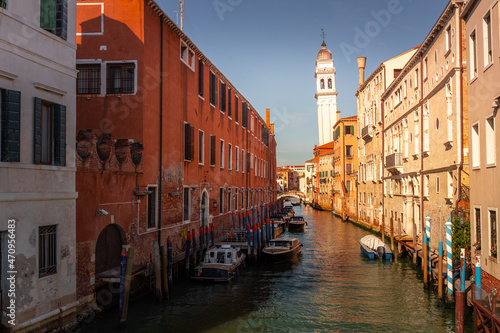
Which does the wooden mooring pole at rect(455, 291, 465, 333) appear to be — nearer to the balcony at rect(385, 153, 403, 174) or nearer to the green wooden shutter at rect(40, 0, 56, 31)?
the green wooden shutter at rect(40, 0, 56, 31)

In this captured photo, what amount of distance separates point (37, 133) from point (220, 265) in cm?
908

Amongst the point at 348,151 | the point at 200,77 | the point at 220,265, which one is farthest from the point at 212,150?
the point at 348,151

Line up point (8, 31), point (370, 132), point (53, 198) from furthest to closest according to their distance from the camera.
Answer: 1. point (370, 132)
2. point (53, 198)
3. point (8, 31)

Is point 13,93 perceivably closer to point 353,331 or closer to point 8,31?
point 8,31

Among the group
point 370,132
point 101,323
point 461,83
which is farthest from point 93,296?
point 370,132

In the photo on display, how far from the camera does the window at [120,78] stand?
14.0 m

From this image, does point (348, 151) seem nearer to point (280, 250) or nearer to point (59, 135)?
point (280, 250)

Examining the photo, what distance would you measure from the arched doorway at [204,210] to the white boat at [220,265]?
7.85ft

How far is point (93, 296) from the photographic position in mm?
10547

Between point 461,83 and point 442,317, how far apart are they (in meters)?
7.86

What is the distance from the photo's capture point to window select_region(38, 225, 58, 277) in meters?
8.78

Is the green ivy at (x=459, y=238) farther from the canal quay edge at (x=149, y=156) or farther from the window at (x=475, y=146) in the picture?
the window at (x=475, y=146)

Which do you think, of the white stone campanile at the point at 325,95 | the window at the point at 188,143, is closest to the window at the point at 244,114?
the window at the point at 188,143

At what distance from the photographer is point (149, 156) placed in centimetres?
1409
